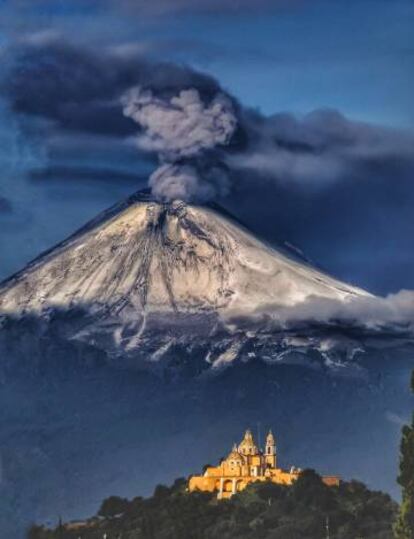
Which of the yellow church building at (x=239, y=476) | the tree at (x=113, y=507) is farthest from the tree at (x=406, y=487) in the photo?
the tree at (x=113, y=507)

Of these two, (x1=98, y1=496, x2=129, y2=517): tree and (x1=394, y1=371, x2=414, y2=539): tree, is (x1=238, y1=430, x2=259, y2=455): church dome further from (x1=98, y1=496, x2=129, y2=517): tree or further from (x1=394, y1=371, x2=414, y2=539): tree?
(x1=394, y1=371, x2=414, y2=539): tree

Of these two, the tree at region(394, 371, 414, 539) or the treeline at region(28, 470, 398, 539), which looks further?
the treeline at region(28, 470, 398, 539)

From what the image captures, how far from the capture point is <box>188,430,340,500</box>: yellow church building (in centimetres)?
15400

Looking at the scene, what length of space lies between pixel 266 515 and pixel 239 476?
29.4 feet

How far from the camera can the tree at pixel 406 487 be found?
391 feet

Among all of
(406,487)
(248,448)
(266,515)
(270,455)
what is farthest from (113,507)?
(406,487)

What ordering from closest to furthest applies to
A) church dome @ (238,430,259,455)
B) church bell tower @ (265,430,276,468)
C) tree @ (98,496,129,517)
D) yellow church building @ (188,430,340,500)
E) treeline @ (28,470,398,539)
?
treeline @ (28,470,398,539) < yellow church building @ (188,430,340,500) < tree @ (98,496,129,517) < church bell tower @ (265,430,276,468) < church dome @ (238,430,259,455)

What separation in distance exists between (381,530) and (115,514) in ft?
81.3

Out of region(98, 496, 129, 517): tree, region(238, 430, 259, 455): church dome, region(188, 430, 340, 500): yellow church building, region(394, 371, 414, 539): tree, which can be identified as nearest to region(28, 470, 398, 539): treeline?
region(188, 430, 340, 500): yellow church building

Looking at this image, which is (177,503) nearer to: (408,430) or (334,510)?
(334,510)

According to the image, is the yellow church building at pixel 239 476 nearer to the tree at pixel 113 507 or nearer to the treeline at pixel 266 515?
the treeline at pixel 266 515

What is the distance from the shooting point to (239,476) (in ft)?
512

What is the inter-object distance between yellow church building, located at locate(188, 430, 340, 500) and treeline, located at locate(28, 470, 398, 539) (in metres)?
0.92

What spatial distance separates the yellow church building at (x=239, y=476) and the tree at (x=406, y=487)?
94.9ft
